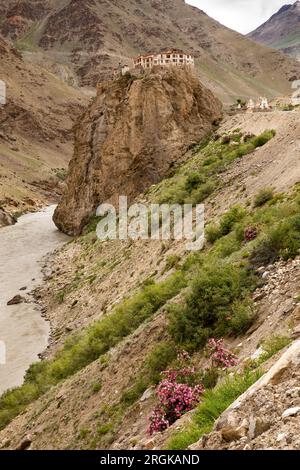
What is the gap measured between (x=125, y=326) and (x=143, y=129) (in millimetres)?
28342

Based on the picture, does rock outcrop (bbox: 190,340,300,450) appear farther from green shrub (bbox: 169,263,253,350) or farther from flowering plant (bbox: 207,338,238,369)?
green shrub (bbox: 169,263,253,350)

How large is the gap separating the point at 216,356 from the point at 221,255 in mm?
6000

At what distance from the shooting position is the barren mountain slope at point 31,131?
9625cm

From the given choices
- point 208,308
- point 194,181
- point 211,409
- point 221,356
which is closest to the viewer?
point 211,409

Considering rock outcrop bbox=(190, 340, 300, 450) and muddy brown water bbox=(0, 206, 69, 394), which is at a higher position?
rock outcrop bbox=(190, 340, 300, 450)

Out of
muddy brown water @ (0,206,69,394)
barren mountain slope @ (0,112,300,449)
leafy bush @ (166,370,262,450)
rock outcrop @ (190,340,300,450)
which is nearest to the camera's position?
rock outcrop @ (190,340,300,450)

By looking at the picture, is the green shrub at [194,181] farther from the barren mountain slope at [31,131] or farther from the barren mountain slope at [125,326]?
the barren mountain slope at [31,131]

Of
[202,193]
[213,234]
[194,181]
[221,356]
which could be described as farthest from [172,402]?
[194,181]

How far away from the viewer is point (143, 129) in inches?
1651

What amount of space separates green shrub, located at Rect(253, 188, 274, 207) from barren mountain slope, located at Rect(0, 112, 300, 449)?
0.56 m

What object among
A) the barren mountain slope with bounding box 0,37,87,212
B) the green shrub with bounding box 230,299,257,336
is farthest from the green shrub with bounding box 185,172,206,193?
the barren mountain slope with bounding box 0,37,87,212

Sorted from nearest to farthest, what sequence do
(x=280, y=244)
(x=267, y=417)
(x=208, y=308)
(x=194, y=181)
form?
(x=267, y=417) < (x=208, y=308) < (x=280, y=244) < (x=194, y=181)

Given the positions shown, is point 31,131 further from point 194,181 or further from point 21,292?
point 194,181

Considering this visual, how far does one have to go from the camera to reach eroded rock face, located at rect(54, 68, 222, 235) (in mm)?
41250
